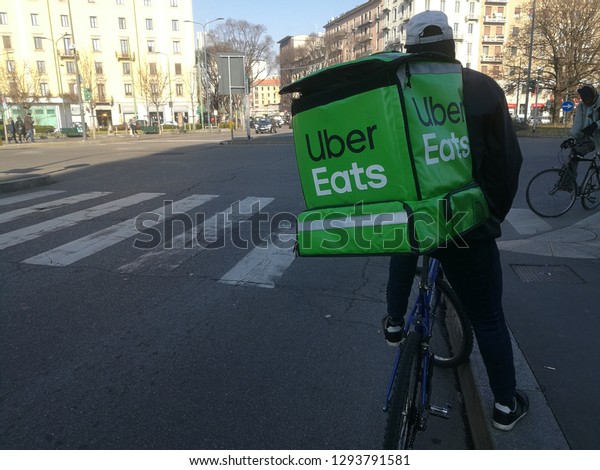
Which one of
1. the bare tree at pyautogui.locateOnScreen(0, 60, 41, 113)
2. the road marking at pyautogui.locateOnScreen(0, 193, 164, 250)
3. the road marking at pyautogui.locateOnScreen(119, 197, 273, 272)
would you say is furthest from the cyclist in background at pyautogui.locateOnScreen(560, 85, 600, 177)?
the bare tree at pyautogui.locateOnScreen(0, 60, 41, 113)

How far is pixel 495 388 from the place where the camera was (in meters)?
2.36

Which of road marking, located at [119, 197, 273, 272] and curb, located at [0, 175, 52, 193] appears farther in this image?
curb, located at [0, 175, 52, 193]

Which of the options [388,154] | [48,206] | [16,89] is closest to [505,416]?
[388,154]

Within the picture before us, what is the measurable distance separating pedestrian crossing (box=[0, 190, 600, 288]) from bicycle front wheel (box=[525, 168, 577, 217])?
0.22 m

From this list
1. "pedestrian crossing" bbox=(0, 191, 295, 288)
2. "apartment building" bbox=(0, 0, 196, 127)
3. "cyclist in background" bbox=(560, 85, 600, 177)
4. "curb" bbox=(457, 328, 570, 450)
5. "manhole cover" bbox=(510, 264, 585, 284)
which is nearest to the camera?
"curb" bbox=(457, 328, 570, 450)

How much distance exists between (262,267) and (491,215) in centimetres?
350

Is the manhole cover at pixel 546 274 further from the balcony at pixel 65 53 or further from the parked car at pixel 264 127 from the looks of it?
the balcony at pixel 65 53

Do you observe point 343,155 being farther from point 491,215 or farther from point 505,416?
point 505,416

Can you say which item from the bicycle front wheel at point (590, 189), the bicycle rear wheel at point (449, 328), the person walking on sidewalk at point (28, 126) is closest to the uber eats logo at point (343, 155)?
the bicycle rear wheel at point (449, 328)

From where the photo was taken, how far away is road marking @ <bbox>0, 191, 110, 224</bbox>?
8055mm

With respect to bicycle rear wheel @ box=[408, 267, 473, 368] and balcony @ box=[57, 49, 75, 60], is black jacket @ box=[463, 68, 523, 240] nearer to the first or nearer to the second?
bicycle rear wheel @ box=[408, 267, 473, 368]

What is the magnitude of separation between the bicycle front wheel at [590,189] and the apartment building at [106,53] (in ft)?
192

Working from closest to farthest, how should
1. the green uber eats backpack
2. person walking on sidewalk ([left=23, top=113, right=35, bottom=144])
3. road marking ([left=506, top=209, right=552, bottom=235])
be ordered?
the green uber eats backpack, road marking ([left=506, top=209, right=552, bottom=235]), person walking on sidewalk ([left=23, top=113, right=35, bottom=144])

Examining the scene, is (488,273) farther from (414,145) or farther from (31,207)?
(31,207)
